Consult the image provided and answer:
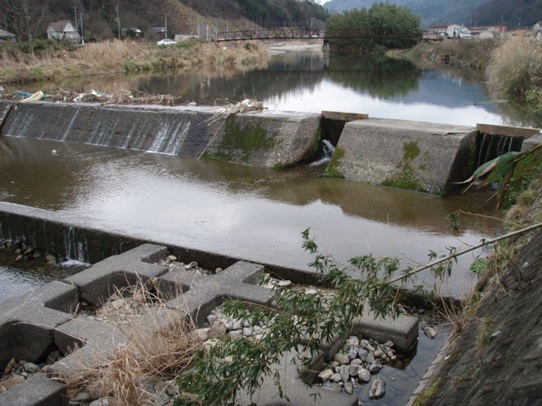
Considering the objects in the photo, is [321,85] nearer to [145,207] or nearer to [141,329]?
[145,207]

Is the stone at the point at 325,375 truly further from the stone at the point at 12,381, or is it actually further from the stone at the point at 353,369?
the stone at the point at 12,381

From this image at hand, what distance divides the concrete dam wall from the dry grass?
459 cm

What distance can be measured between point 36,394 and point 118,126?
8323 millimetres

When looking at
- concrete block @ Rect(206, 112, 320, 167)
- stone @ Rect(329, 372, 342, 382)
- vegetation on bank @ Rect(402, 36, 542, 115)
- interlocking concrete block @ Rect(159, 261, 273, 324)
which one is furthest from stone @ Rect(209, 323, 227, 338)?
vegetation on bank @ Rect(402, 36, 542, 115)

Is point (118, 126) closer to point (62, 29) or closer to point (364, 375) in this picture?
point (364, 375)

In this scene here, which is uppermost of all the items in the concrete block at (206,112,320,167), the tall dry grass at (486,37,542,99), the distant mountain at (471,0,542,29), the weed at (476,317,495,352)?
the distant mountain at (471,0,542,29)

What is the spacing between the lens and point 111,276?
4.98 meters

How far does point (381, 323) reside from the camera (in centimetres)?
401

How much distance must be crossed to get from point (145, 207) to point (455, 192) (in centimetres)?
396

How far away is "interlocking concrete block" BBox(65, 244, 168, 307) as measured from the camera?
484cm

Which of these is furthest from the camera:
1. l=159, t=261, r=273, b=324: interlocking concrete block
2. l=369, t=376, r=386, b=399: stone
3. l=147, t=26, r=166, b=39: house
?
l=147, t=26, r=166, b=39: house

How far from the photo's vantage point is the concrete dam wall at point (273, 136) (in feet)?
25.2

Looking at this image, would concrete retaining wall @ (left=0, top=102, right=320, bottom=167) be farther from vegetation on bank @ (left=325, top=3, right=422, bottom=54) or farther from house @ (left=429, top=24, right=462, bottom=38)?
house @ (left=429, top=24, right=462, bottom=38)

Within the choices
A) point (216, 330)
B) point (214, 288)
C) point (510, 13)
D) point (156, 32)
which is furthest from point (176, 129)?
point (510, 13)
